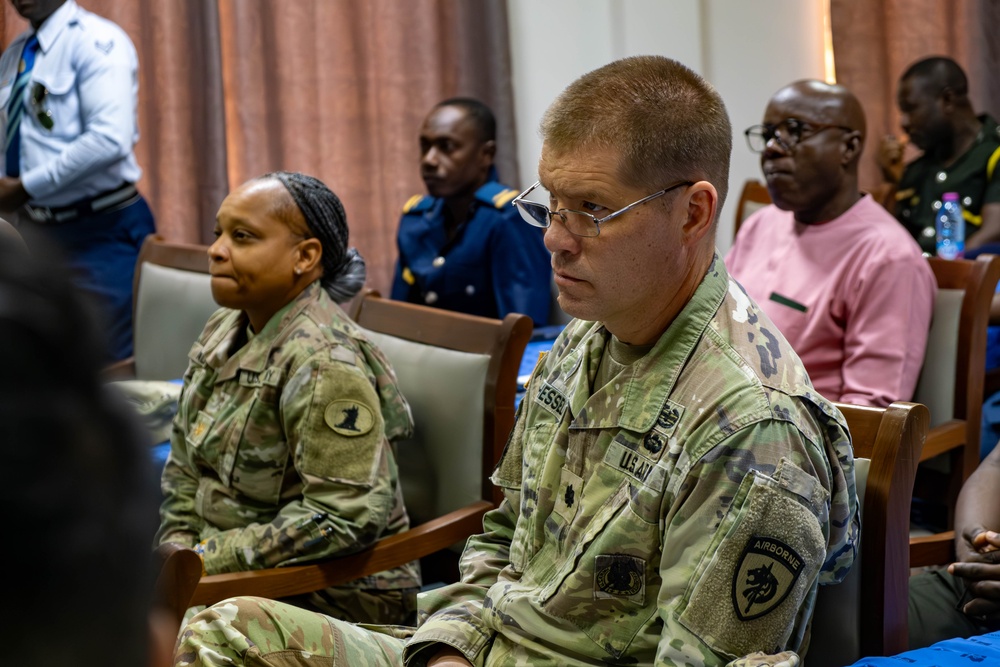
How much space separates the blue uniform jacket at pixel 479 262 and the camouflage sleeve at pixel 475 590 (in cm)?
193

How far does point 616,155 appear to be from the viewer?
4.07 feet

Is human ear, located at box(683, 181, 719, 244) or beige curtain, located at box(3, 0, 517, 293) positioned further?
beige curtain, located at box(3, 0, 517, 293)

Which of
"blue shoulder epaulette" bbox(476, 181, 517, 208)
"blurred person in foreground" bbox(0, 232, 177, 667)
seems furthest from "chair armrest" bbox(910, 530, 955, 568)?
"blue shoulder epaulette" bbox(476, 181, 517, 208)

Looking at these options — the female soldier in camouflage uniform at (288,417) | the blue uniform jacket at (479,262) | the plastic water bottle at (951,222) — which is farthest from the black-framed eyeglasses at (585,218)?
the plastic water bottle at (951,222)

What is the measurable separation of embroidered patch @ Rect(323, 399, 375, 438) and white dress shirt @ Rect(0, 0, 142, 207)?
6.51 feet

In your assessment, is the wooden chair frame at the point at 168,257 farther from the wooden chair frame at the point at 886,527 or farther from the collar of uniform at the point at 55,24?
the wooden chair frame at the point at 886,527

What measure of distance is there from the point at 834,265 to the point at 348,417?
1256 millimetres

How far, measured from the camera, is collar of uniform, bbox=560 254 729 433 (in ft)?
4.07

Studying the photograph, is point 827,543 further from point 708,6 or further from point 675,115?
point 708,6

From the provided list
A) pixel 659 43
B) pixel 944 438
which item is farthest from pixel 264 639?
pixel 659 43

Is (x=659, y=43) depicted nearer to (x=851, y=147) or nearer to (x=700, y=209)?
(x=851, y=147)

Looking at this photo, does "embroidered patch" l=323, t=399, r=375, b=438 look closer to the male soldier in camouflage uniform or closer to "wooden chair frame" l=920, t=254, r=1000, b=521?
the male soldier in camouflage uniform

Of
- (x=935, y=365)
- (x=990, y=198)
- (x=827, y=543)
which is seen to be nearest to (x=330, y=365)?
(x=827, y=543)

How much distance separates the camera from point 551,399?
4.57ft
